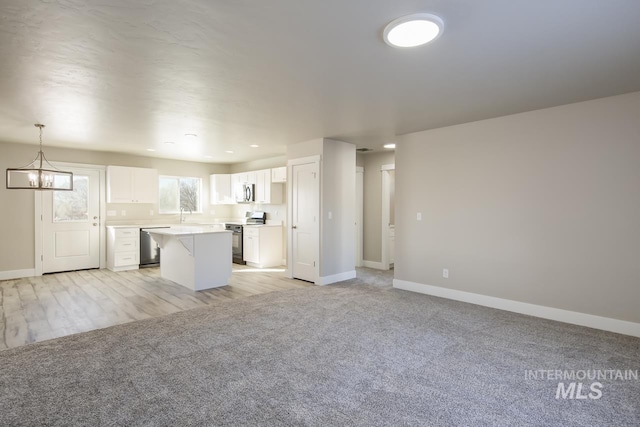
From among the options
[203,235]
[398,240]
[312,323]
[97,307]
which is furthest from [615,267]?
[97,307]

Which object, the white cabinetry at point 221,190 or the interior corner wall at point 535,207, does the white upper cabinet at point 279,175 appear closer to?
the white cabinetry at point 221,190

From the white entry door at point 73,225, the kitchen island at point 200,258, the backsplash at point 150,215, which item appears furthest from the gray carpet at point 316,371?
the backsplash at point 150,215

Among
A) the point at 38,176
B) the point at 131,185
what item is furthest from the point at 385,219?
the point at 38,176

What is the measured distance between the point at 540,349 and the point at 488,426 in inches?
59.9

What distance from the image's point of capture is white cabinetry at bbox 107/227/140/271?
22.4 feet

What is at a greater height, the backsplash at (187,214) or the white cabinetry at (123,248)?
the backsplash at (187,214)

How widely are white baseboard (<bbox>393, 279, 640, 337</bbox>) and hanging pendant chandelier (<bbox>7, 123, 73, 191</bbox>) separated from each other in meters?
5.63

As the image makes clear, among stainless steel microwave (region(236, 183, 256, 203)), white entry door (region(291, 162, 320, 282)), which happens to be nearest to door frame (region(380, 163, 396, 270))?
white entry door (region(291, 162, 320, 282))

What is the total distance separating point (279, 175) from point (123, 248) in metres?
3.65

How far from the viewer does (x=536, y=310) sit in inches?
159

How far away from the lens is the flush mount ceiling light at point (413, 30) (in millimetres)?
2057

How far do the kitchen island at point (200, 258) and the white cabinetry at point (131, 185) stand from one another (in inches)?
87.3

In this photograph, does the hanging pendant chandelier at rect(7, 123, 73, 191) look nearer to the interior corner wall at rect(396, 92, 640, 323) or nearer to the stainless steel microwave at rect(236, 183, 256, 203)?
the stainless steel microwave at rect(236, 183, 256, 203)

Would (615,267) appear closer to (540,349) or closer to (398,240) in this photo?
(540,349)
